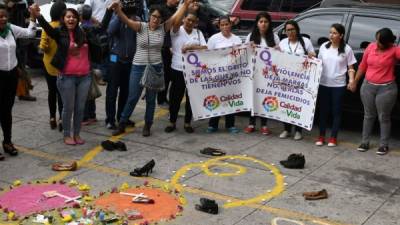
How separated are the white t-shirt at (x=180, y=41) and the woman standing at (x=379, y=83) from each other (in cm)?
206

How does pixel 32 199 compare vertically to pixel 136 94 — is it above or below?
below

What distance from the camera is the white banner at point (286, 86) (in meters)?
7.41

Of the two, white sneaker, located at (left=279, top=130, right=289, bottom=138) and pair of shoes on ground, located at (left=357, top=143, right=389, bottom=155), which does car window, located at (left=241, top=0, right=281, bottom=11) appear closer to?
white sneaker, located at (left=279, top=130, right=289, bottom=138)

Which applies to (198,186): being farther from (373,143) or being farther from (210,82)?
(373,143)

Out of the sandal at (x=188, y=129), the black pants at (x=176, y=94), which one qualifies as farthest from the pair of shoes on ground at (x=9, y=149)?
the sandal at (x=188, y=129)

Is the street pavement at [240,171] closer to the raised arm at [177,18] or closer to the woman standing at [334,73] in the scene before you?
the woman standing at [334,73]

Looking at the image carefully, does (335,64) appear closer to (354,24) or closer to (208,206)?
(354,24)

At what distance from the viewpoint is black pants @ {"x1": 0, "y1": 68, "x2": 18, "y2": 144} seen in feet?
21.4

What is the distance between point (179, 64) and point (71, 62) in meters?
1.48

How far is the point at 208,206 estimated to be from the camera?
5.23m

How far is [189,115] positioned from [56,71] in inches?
72.1

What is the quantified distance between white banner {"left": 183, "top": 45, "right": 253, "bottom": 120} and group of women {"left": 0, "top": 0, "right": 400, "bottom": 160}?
4.7 inches

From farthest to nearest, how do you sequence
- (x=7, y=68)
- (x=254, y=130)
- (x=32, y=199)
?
(x=254, y=130), (x=7, y=68), (x=32, y=199)

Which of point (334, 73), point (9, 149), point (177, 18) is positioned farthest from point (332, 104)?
point (9, 149)
